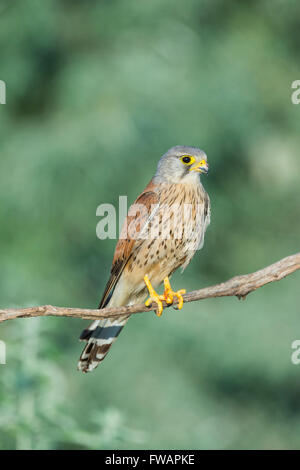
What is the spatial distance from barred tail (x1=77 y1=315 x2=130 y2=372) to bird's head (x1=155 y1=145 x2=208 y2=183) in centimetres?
68

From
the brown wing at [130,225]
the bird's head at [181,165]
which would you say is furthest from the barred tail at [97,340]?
the bird's head at [181,165]

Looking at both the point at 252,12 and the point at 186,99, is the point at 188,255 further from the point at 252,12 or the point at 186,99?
the point at 252,12

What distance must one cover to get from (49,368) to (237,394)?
8.63 m

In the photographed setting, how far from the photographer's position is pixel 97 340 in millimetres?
3420

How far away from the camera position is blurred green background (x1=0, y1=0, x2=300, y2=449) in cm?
1013

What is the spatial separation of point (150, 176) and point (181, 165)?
715 centimetres

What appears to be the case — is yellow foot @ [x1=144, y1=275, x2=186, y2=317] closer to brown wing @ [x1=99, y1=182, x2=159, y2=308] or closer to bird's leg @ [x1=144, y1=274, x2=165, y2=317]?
bird's leg @ [x1=144, y1=274, x2=165, y2=317]

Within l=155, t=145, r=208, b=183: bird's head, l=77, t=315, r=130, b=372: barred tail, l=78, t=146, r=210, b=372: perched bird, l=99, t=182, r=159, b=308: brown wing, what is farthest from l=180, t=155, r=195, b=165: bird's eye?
l=77, t=315, r=130, b=372: barred tail

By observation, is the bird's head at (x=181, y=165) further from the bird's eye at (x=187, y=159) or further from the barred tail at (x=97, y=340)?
the barred tail at (x=97, y=340)

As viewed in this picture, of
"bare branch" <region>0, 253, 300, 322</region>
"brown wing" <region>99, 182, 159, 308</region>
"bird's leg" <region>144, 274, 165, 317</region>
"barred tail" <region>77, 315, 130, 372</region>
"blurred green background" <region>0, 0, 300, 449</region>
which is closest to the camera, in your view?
"bare branch" <region>0, 253, 300, 322</region>

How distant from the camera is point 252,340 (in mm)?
10227

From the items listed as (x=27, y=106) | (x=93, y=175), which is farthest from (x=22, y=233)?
(x=27, y=106)

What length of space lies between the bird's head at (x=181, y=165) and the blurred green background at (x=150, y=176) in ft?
18.2
